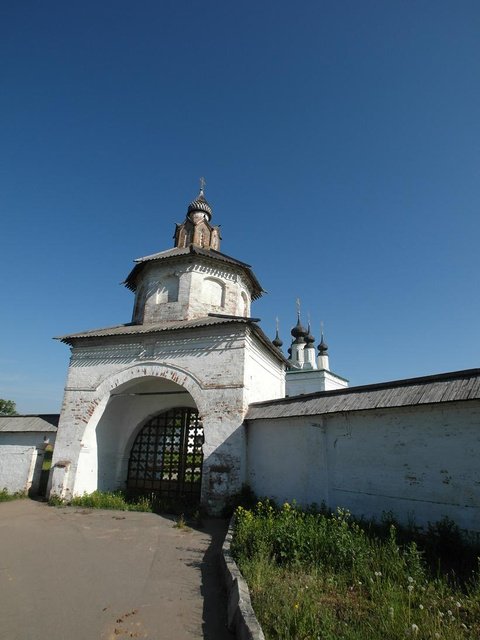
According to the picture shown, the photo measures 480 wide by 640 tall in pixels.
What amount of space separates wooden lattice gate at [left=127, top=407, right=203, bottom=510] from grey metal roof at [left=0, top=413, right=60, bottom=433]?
9.21ft

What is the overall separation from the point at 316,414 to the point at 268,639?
4692 mm

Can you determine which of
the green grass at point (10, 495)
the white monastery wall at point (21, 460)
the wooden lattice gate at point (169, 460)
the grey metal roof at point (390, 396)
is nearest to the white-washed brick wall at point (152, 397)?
the wooden lattice gate at point (169, 460)

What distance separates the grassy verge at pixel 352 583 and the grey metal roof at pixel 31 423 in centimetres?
856

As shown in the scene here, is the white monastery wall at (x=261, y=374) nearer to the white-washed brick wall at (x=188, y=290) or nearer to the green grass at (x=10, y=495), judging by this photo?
the white-washed brick wall at (x=188, y=290)

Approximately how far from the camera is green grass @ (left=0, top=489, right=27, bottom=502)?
10.8 metres

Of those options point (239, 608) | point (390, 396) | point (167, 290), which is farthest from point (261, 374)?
point (239, 608)

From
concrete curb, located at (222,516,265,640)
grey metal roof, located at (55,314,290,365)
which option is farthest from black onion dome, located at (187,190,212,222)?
concrete curb, located at (222,516,265,640)

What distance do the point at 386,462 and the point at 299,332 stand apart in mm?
28349

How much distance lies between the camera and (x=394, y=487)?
20.1ft

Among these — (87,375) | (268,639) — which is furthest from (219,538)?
(87,375)

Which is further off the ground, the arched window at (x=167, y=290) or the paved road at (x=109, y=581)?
the arched window at (x=167, y=290)

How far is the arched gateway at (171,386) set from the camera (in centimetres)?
979

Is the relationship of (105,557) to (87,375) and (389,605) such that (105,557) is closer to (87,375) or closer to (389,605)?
(389,605)

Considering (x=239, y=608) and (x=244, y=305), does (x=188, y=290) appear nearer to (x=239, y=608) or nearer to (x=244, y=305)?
(x=244, y=305)
